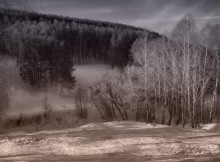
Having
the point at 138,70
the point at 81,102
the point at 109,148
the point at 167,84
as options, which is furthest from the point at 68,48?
the point at 109,148

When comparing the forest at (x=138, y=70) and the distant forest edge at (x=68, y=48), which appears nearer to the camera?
the forest at (x=138, y=70)

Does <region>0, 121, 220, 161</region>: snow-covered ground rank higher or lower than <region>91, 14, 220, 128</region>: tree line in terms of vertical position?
lower

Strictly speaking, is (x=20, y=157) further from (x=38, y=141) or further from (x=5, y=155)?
(x=38, y=141)

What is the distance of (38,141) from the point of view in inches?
457

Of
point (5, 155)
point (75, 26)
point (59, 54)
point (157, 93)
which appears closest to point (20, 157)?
point (5, 155)

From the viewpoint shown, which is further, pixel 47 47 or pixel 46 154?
pixel 47 47

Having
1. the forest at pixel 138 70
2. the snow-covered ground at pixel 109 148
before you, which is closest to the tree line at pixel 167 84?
the forest at pixel 138 70

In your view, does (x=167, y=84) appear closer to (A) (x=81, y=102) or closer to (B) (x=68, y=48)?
(A) (x=81, y=102)

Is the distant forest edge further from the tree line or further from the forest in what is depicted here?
the tree line

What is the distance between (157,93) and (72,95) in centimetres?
2084

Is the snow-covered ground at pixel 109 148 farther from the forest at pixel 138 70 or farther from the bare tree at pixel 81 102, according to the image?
the bare tree at pixel 81 102

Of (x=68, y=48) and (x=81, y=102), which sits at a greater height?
(x=68, y=48)

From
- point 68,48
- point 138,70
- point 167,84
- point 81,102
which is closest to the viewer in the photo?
point 167,84

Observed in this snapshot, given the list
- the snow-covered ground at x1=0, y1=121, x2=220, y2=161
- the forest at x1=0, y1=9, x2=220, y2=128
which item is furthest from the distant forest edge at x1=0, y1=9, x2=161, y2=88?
the snow-covered ground at x1=0, y1=121, x2=220, y2=161
